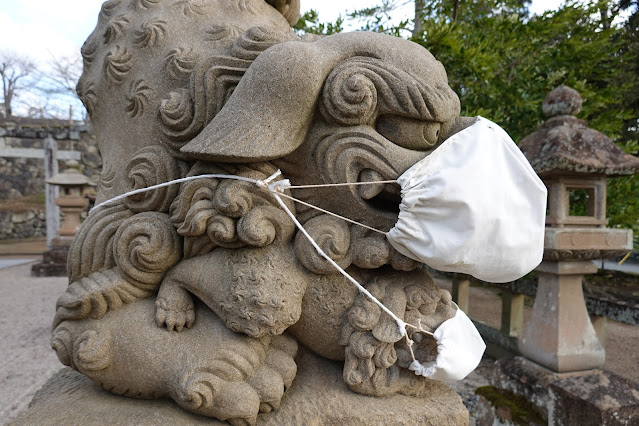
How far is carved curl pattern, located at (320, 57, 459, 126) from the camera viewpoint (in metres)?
1.00

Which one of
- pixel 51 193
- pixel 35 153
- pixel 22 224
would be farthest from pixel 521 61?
pixel 22 224

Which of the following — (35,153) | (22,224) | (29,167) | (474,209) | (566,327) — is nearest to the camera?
(474,209)

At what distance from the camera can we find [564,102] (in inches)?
94.3

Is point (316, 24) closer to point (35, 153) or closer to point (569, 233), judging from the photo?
point (569, 233)

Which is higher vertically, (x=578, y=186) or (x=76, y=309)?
(x=578, y=186)

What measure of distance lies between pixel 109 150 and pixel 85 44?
433mm

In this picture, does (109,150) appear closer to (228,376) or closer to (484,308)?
(228,376)

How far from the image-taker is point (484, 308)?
517cm

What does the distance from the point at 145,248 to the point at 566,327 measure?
2281mm

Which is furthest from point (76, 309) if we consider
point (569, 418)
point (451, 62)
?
point (451, 62)

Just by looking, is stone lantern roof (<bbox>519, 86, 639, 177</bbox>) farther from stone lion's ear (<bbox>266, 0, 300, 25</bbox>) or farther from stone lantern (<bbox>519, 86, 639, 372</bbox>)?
stone lion's ear (<bbox>266, 0, 300, 25</bbox>)

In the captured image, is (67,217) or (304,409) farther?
(67,217)

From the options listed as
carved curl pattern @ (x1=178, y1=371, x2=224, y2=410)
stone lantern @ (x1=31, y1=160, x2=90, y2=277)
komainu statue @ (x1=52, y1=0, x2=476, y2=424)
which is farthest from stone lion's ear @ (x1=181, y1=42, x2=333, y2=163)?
stone lantern @ (x1=31, y1=160, x2=90, y2=277)

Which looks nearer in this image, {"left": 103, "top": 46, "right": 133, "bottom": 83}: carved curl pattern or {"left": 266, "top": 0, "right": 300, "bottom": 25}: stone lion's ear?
{"left": 103, "top": 46, "right": 133, "bottom": 83}: carved curl pattern
